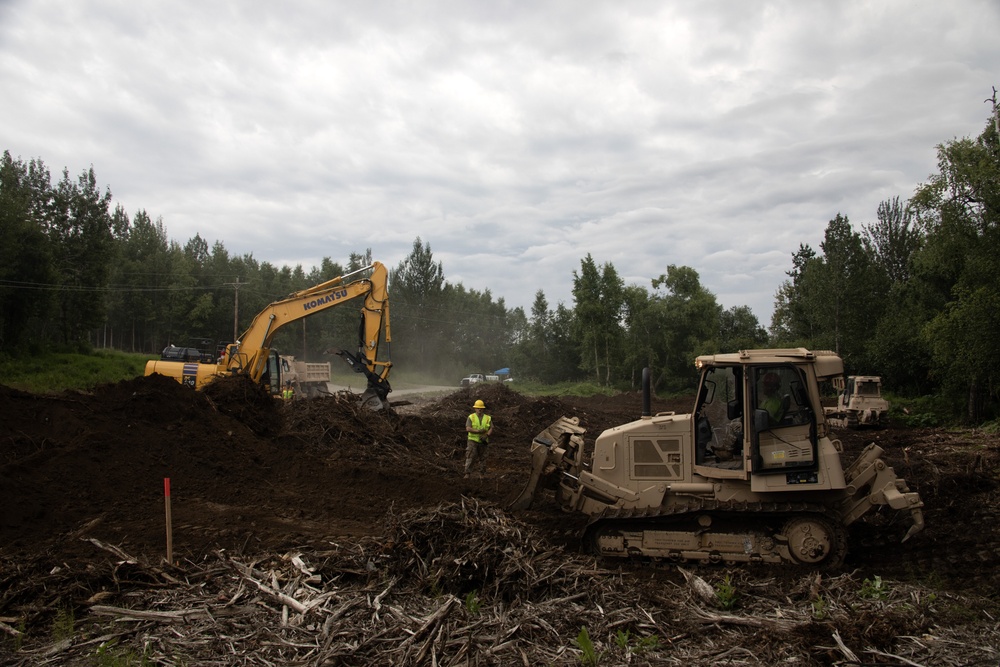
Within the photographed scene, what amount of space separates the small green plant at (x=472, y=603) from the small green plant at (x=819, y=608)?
8.48ft

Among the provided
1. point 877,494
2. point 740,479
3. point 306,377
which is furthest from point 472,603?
point 306,377

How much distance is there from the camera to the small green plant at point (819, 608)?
5148mm

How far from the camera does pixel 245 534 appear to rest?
26.0 feet

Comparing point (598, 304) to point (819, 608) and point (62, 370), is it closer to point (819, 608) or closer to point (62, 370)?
point (62, 370)

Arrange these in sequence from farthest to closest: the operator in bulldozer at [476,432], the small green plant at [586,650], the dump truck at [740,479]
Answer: the operator in bulldozer at [476,432]
the dump truck at [740,479]
the small green plant at [586,650]

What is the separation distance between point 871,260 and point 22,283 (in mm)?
46949

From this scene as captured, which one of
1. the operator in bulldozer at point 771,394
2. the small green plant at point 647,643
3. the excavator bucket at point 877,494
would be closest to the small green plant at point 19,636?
the small green plant at point 647,643

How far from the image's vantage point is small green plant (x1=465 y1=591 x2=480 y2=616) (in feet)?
17.8

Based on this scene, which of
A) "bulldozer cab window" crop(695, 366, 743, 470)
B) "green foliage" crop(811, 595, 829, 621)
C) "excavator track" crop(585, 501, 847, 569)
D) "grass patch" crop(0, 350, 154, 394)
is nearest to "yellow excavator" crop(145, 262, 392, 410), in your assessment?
"excavator track" crop(585, 501, 847, 569)

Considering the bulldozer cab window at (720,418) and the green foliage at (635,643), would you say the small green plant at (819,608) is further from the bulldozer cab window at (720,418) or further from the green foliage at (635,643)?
the bulldozer cab window at (720,418)

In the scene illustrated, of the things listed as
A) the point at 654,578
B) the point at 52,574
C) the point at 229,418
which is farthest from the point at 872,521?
the point at 229,418

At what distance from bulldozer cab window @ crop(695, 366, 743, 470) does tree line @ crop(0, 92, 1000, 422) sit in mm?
17598

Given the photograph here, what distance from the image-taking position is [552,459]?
8047mm

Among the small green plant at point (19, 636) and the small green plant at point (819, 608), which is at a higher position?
the small green plant at point (819, 608)
